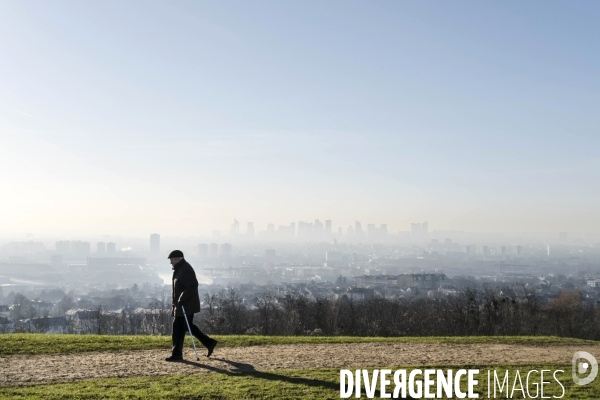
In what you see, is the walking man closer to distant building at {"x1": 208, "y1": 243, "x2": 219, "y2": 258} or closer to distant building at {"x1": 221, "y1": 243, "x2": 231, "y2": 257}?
distant building at {"x1": 221, "y1": 243, "x2": 231, "y2": 257}

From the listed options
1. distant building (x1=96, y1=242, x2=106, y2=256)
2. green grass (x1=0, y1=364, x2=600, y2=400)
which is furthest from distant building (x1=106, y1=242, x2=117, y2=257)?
green grass (x1=0, y1=364, x2=600, y2=400)

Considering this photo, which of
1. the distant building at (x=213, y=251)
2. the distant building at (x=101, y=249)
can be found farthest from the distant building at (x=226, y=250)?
the distant building at (x=101, y=249)

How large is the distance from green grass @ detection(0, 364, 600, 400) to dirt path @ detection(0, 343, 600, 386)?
0.58 meters

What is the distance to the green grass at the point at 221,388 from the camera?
7.74 m

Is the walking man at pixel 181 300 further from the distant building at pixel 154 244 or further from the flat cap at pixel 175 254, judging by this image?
the distant building at pixel 154 244

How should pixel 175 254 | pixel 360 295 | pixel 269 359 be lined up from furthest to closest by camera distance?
1. pixel 360 295
2. pixel 269 359
3. pixel 175 254

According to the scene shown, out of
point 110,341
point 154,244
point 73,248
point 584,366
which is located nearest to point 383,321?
point 584,366

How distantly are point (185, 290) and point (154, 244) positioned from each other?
134m

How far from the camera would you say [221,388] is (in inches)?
320

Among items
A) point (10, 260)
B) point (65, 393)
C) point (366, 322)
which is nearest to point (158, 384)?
point (65, 393)

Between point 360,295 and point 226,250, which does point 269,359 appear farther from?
point 226,250

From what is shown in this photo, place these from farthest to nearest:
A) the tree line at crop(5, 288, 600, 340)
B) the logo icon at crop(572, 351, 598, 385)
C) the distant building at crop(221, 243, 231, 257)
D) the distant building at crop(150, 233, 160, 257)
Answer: the distant building at crop(221, 243, 231, 257), the distant building at crop(150, 233, 160, 257), the tree line at crop(5, 288, 600, 340), the logo icon at crop(572, 351, 598, 385)

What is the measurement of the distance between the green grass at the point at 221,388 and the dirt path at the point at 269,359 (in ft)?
1.90

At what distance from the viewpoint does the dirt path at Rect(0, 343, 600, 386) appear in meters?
Result: 9.39
